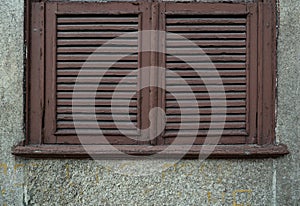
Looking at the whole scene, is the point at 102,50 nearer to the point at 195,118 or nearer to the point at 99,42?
the point at 99,42

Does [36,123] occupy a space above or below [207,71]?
below

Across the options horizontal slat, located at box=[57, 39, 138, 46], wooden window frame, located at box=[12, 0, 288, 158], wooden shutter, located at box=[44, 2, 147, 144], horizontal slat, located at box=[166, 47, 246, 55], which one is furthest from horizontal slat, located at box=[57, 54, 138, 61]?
horizontal slat, located at box=[166, 47, 246, 55]

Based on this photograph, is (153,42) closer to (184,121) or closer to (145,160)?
(184,121)

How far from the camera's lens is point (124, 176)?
15.0 feet

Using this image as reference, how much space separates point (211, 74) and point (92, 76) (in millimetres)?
1079

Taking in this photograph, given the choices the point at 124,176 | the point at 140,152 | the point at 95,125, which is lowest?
the point at 124,176

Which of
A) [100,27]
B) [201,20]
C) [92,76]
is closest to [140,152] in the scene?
[92,76]

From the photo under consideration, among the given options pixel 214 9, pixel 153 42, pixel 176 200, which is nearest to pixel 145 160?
pixel 176 200

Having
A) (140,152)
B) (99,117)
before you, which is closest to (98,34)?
(99,117)

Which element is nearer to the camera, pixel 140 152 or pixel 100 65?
pixel 140 152

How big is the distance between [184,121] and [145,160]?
1.64 feet

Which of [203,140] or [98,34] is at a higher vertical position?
[98,34]

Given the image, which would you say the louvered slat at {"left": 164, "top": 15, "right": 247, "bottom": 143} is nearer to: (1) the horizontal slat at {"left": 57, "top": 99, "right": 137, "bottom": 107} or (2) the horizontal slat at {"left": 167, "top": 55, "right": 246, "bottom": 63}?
(2) the horizontal slat at {"left": 167, "top": 55, "right": 246, "bottom": 63}

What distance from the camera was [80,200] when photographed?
181 inches
